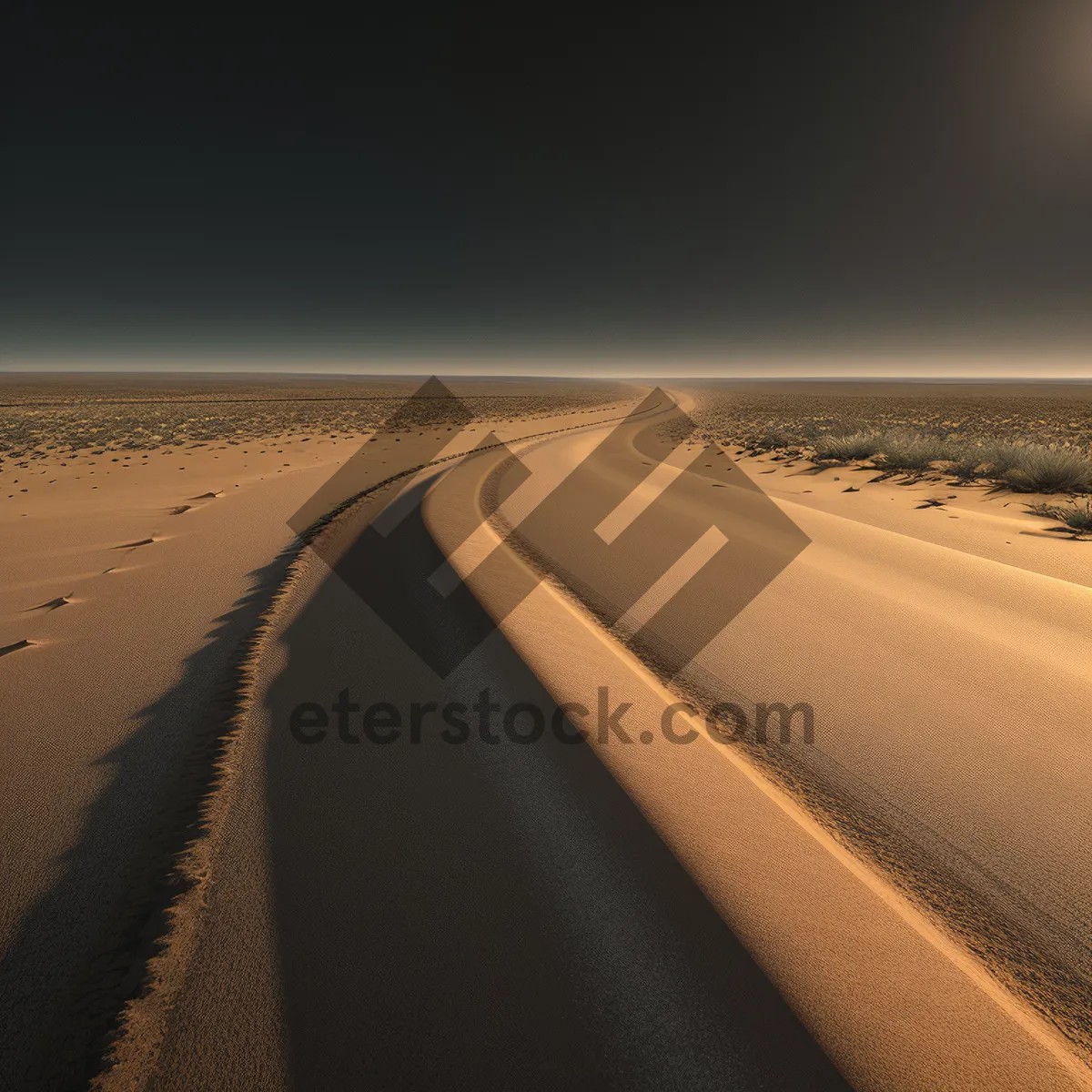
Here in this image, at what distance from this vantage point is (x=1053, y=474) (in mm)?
8859

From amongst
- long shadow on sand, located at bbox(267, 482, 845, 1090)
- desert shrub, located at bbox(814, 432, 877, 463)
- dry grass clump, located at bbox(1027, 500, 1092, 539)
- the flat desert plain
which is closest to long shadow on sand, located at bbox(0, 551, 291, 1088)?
the flat desert plain

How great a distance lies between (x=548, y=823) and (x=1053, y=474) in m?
11.1

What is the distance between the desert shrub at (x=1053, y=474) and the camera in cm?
865

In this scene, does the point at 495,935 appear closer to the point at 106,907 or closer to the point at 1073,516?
the point at 106,907

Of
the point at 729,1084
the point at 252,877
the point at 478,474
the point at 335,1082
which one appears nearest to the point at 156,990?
the point at 252,877

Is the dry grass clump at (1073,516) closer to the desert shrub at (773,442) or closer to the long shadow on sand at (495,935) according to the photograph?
the long shadow on sand at (495,935)

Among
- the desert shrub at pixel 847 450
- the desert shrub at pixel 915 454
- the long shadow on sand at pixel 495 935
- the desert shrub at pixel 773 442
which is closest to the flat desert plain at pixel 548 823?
the long shadow on sand at pixel 495 935

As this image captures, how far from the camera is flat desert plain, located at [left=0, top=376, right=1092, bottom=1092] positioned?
140 centimetres

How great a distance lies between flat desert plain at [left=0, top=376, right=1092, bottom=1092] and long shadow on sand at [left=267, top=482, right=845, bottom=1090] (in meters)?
0.01

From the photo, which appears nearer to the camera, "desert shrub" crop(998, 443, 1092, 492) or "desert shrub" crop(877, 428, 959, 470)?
"desert shrub" crop(998, 443, 1092, 492)

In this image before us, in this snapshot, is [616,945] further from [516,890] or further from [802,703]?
[802,703]

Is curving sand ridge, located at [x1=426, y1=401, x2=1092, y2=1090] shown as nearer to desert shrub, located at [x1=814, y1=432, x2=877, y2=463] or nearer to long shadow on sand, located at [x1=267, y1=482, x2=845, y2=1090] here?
long shadow on sand, located at [x1=267, y1=482, x2=845, y2=1090]

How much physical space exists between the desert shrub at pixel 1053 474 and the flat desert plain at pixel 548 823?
462 centimetres

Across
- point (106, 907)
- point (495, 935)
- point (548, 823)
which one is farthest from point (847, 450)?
point (106, 907)
